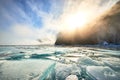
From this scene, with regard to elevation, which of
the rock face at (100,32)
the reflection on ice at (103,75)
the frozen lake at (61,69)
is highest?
the rock face at (100,32)

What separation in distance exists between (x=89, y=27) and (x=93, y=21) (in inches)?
267

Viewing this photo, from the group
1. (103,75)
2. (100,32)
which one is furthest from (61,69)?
(100,32)

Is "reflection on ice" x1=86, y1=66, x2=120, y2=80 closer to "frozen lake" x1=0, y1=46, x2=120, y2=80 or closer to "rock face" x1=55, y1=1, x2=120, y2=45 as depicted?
"frozen lake" x1=0, y1=46, x2=120, y2=80

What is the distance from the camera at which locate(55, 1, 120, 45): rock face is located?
60.2 m

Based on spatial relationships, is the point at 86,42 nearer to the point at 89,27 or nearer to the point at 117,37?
the point at 89,27

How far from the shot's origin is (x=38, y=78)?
3.82 m

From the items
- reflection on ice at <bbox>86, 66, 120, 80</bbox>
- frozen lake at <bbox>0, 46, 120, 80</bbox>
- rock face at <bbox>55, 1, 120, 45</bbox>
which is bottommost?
reflection on ice at <bbox>86, 66, 120, 80</bbox>

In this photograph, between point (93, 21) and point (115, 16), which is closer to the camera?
point (115, 16)

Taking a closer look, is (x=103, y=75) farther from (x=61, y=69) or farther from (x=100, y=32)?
(x=100, y=32)

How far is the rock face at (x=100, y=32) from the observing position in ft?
197

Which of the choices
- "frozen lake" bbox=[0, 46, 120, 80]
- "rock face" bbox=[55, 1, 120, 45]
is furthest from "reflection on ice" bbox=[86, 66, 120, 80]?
"rock face" bbox=[55, 1, 120, 45]

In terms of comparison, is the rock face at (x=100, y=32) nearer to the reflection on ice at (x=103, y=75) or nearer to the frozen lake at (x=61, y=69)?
the frozen lake at (x=61, y=69)

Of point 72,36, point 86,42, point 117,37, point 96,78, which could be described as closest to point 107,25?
point 117,37

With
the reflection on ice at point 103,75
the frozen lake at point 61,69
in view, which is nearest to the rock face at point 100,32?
the frozen lake at point 61,69
